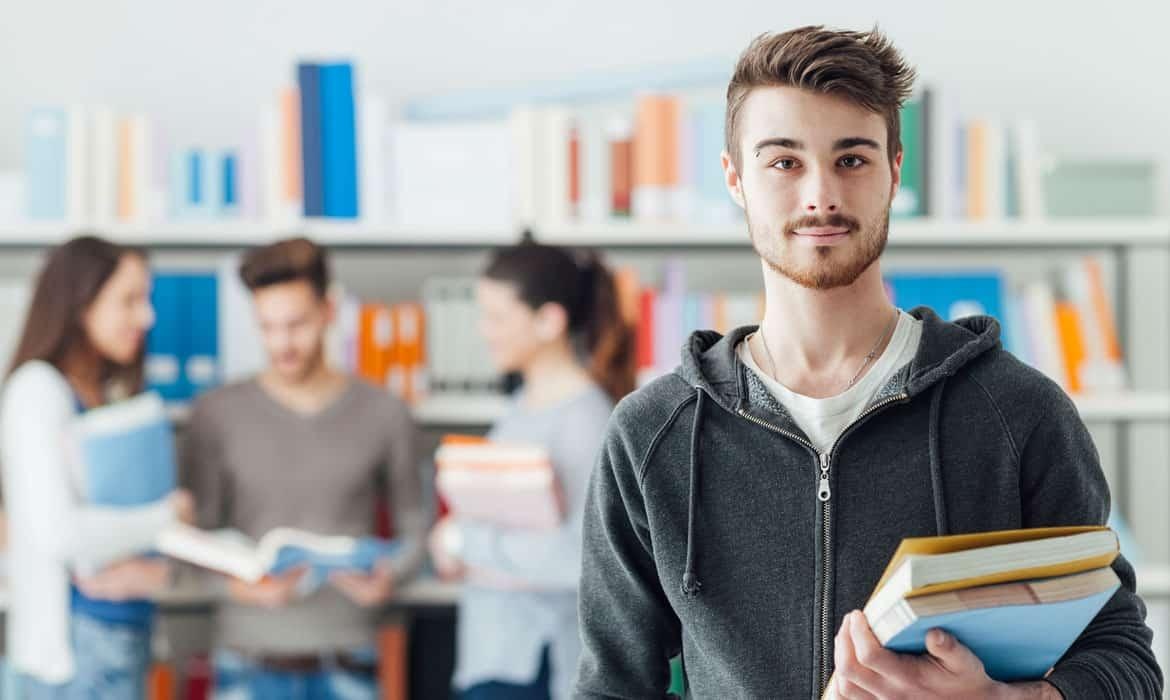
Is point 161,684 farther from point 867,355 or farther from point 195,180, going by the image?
point 867,355

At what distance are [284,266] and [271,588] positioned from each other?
2.40 feet

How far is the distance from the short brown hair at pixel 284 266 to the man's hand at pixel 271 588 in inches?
25.5

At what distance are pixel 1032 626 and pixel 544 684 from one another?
1691 millimetres

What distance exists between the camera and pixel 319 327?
9.50ft

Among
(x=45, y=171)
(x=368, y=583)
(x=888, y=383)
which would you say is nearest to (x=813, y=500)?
(x=888, y=383)

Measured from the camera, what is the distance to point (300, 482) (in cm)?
288

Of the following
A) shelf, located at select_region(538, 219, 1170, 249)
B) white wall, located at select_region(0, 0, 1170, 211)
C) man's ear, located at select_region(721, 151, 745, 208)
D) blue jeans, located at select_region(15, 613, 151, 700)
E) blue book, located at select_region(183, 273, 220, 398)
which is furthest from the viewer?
white wall, located at select_region(0, 0, 1170, 211)

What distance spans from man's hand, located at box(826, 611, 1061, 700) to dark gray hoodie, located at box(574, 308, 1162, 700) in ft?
0.33

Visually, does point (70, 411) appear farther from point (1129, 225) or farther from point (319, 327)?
point (1129, 225)

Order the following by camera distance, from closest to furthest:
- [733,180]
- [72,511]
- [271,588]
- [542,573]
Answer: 1. [733,180]
2. [542,573]
3. [72,511]
4. [271,588]

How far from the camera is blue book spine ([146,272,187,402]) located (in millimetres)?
3135

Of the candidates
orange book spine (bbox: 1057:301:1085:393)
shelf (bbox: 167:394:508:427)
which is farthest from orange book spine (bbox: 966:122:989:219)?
shelf (bbox: 167:394:508:427)

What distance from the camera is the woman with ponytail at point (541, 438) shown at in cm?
252

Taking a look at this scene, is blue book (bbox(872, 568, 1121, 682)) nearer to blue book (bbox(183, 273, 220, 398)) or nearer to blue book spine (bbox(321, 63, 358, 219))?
blue book spine (bbox(321, 63, 358, 219))
